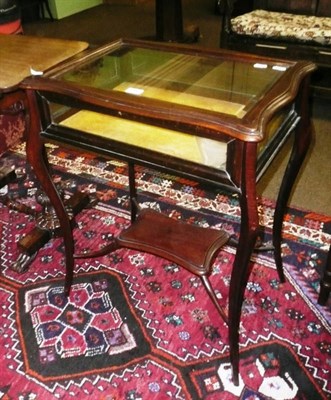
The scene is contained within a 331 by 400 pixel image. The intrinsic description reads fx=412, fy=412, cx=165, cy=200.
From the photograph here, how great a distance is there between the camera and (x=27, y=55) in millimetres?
1724

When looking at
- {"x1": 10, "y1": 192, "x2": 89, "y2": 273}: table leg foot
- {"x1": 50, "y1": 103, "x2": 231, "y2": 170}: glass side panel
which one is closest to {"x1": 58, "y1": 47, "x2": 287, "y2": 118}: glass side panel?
{"x1": 50, "y1": 103, "x2": 231, "y2": 170}: glass side panel

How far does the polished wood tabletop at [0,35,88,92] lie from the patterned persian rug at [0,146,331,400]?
84 cm

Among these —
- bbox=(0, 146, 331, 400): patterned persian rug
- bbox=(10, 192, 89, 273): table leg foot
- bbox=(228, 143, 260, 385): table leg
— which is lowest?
bbox=(0, 146, 331, 400): patterned persian rug

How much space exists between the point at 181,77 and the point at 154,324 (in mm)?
980

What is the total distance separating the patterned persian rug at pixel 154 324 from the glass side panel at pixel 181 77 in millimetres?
335

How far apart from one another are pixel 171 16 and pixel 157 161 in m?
3.91

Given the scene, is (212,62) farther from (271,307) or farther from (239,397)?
(239,397)

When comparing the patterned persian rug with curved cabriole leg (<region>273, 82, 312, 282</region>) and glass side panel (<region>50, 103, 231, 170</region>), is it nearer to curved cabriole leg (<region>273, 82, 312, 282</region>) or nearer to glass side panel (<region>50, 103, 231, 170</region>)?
glass side panel (<region>50, 103, 231, 170</region>)

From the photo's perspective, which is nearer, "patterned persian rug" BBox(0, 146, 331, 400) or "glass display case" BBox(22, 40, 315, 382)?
"glass display case" BBox(22, 40, 315, 382)

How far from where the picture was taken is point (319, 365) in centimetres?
149

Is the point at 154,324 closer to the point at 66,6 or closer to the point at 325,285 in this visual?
the point at 325,285

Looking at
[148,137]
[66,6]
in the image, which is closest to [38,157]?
[148,137]

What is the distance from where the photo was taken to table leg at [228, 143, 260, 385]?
→ 105 cm

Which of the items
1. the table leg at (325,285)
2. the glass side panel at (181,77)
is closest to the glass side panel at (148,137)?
the glass side panel at (181,77)
